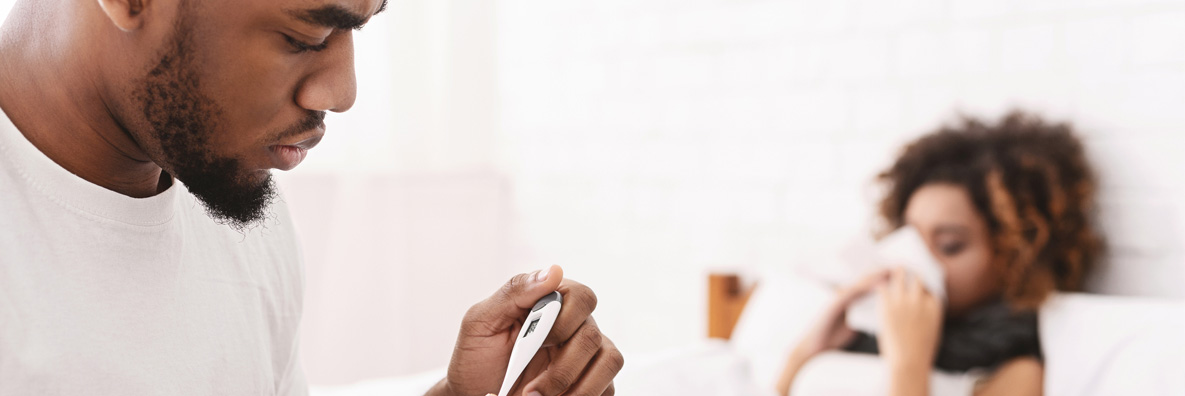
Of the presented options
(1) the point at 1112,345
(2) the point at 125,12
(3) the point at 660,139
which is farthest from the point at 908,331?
(2) the point at 125,12

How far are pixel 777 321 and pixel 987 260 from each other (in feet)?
1.24

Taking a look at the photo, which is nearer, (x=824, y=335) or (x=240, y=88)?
(x=240, y=88)

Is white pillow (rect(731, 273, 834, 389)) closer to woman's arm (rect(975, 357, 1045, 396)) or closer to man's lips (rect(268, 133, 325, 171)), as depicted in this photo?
woman's arm (rect(975, 357, 1045, 396))

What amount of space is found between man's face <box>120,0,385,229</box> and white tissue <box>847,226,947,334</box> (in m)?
1.07

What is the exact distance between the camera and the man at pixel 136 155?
65 centimetres

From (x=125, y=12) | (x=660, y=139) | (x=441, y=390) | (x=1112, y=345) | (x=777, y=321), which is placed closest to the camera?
(x=125, y=12)

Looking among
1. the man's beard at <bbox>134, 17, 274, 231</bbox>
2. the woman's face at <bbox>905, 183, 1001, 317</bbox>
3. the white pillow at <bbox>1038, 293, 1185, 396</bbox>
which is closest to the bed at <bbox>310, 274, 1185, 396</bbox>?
the white pillow at <bbox>1038, 293, 1185, 396</bbox>

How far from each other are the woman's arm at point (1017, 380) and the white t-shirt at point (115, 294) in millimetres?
1094

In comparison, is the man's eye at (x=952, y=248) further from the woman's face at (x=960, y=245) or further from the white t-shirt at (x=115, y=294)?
the white t-shirt at (x=115, y=294)

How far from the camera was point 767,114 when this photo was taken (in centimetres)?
201

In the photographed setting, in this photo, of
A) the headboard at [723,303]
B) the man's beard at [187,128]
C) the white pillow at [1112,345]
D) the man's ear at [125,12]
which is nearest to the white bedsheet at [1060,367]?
the white pillow at [1112,345]

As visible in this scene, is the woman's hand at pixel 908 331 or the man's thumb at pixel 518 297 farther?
the woman's hand at pixel 908 331

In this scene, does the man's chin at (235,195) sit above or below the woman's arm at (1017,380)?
above

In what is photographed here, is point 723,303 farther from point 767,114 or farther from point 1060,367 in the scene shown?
point 1060,367
